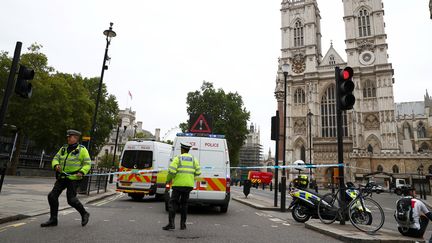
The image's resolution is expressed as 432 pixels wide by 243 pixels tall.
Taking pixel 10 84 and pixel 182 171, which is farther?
pixel 10 84

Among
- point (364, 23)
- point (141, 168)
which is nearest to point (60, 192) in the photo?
point (141, 168)

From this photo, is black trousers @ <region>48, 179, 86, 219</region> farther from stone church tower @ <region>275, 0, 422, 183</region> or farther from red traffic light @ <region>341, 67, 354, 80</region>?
stone church tower @ <region>275, 0, 422, 183</region>

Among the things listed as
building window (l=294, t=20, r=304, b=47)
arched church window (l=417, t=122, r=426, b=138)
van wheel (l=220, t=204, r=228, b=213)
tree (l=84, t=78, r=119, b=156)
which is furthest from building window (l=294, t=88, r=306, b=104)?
van wheel (l=220, t=204, r=228, b=213)

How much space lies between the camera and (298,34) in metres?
58.7

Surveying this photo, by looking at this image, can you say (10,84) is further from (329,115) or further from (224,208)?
(329,115)

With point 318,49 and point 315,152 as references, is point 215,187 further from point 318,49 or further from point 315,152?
point 318,49

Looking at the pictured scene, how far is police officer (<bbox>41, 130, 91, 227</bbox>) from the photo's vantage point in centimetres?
548

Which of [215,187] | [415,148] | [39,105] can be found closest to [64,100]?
[39,105]

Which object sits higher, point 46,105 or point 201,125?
point 46,105

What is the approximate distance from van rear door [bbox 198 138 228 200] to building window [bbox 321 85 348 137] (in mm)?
47182

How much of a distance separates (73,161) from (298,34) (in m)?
59.4

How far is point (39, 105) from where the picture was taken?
24469 millimetres

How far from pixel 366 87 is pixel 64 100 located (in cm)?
4682

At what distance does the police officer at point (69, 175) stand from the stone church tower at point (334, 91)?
4329 centimetres
